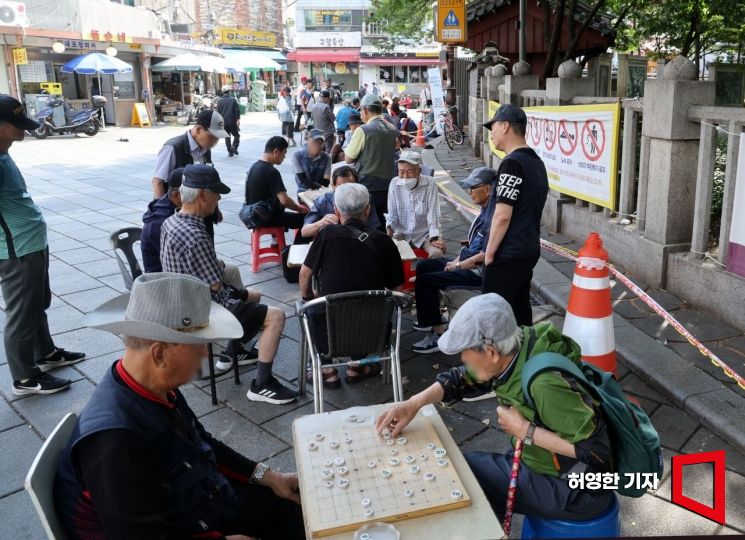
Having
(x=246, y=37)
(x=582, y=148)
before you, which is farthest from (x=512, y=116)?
(x=246, y=37)

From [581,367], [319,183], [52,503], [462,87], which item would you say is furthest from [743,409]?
[462,87]

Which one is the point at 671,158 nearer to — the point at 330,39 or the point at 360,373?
the point at 360,373

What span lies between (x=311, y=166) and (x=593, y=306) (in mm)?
4651

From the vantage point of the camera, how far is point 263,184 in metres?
6.34

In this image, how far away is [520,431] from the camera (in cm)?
218

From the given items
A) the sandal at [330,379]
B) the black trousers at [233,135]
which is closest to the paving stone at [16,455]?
the sandal at [330,379]

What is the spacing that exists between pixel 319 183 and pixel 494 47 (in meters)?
8.67

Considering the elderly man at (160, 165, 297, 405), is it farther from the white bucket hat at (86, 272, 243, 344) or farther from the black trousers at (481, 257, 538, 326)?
the white bucket hat at (86, 272, 243, 344)

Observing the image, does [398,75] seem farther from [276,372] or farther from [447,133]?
[276,372]

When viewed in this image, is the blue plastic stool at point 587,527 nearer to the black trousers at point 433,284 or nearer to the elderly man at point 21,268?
the black trousers at point 433,284

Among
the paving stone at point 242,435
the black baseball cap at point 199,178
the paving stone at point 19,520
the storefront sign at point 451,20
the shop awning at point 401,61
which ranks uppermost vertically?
the shop awning at point 401,61

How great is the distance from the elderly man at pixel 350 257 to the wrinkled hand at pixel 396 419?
160cm

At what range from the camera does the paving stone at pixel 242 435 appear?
3475mm

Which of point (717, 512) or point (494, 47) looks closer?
point (717, 512)
